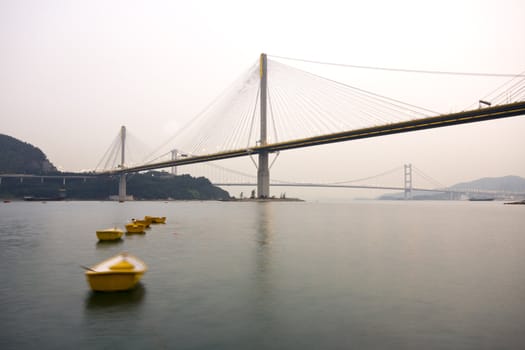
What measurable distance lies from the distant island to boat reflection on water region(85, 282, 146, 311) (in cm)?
12817

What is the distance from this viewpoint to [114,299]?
912 centimetres

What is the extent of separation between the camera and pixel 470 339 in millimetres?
6742

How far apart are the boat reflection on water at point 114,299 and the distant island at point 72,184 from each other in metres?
128

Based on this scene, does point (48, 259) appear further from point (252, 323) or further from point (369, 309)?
point (369, 309)

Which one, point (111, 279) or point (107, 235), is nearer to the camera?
point (111, 279)

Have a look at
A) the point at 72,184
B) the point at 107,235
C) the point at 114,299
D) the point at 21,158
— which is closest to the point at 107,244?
the point at 107,235

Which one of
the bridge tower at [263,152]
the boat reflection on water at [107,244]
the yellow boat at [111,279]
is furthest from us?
the bridge tower at [263,152]

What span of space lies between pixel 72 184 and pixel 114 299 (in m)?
158

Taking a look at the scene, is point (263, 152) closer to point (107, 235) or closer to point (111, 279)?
point (107, 235)

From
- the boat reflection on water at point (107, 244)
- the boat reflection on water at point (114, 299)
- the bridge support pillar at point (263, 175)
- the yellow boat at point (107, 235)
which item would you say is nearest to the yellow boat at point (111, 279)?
the boat reflection on water at point (114, 299)

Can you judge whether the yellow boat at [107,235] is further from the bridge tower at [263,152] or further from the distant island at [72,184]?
the distant island at [72,184]

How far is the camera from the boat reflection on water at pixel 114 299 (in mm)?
8578

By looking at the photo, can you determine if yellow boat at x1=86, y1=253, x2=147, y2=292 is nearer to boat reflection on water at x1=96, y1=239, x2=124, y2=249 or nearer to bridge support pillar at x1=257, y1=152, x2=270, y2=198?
boat reflection on water at x1=96, y1=239, x2=124, y2=249

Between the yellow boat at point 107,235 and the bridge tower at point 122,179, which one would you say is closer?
the yellow boat at point 107,235
